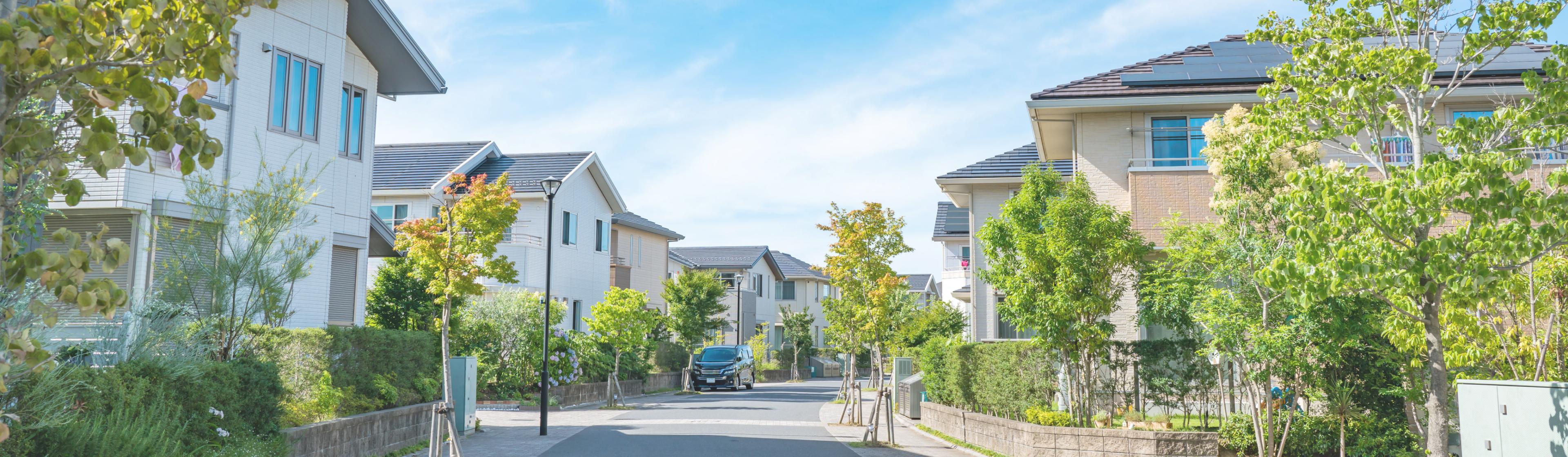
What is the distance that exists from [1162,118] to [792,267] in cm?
5916

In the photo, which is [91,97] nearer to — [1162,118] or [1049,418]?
[1049,418]

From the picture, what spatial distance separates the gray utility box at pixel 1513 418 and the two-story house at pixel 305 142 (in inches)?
534

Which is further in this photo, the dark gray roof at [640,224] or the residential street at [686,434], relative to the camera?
the dark gray roof at [640,224]

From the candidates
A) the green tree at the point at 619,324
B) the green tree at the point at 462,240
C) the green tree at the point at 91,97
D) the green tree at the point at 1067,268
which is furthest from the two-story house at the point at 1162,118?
the green tree at the point at 91,97

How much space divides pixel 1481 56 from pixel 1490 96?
11038mm

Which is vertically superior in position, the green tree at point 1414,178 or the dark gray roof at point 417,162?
the dark gray roof at point 417,162

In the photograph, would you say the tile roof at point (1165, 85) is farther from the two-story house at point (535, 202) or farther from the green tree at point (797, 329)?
the green tree at point (797, 329)

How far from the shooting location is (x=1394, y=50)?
8.90m

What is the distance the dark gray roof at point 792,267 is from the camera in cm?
7556

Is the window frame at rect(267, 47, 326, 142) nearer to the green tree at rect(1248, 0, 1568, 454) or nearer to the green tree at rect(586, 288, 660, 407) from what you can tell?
the green tree at rect(586, 288, 660, 407)

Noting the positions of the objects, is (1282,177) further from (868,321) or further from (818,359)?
(818,359)

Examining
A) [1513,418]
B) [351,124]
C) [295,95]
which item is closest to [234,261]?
[295,95]

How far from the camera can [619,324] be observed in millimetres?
31391

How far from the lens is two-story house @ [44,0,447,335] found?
15.5 meters
